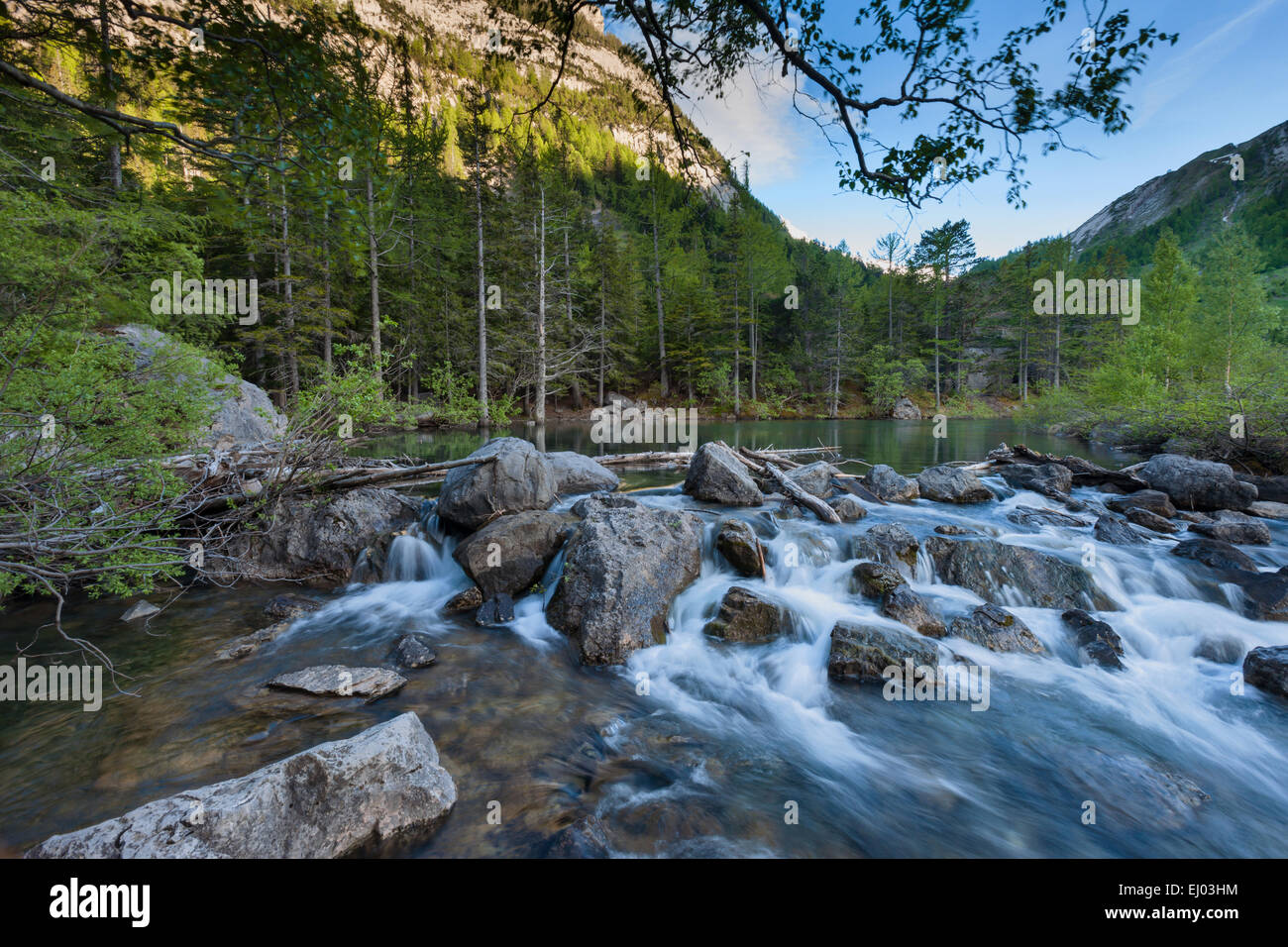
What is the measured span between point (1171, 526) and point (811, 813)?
33.7ft

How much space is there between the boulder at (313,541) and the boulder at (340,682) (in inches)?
121

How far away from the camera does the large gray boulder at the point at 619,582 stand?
17.8 ft

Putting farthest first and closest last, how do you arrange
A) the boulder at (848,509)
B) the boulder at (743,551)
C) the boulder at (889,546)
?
1. the boulder at (848,509)
2. the boulder at (889,546)
3. the boulder at (743,551)

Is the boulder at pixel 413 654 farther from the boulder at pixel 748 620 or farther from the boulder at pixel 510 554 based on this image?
the boulder at pixel 748 620

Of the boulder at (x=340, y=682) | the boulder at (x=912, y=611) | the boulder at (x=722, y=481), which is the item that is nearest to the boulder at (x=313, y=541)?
the boulder at (x=340, y=682)

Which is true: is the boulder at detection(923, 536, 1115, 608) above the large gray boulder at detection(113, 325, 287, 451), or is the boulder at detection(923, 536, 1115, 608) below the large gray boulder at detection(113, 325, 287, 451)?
below

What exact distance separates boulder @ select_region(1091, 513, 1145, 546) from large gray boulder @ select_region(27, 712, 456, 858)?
Result: 1088cm

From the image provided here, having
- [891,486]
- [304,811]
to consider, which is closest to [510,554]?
[304,811]

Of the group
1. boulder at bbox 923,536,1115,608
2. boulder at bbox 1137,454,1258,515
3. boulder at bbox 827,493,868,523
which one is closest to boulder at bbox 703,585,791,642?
boulder at bbox 923,536,1115,608

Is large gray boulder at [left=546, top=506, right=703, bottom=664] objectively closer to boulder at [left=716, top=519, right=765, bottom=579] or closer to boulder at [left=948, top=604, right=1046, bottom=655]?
→ boulder at [left=716, top=519, right=765, bottom=579]

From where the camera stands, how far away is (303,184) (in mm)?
4020

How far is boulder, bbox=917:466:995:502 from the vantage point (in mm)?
11016
